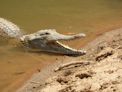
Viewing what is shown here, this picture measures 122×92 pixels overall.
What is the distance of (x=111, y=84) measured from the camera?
14.0 feet

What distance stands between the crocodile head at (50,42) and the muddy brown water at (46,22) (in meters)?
0.14

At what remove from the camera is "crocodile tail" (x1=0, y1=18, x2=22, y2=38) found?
308 inches

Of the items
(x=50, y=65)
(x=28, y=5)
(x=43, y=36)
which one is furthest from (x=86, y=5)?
(x=50, y=65)

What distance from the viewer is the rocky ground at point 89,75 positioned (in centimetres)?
441

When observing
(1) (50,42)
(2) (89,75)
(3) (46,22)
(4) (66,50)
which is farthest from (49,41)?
(2) (89,75)

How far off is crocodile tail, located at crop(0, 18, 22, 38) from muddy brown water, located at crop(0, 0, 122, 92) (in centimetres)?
23

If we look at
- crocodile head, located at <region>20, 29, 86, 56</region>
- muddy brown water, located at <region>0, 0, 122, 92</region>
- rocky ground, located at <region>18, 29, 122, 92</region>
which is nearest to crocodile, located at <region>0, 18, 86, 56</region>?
crocodile head, located at <region>20, 29, 86, 56</region>

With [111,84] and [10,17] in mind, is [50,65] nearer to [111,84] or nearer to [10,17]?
[111,84]

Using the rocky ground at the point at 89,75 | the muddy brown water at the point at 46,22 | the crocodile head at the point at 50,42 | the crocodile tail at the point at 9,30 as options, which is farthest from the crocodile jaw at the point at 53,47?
the crocodile tail at the point at 9,30

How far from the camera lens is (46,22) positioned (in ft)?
29.0

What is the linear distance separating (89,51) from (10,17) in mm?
3185

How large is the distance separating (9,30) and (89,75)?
3.47 metres

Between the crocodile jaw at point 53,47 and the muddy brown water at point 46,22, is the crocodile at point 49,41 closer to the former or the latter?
the crocodile jaw at point 53,47

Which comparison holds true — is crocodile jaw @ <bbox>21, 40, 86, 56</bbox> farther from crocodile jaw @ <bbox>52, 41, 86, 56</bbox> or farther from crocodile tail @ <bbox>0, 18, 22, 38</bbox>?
crocodile tail @ <bbox>0, 18, 22, 38</bbox>
